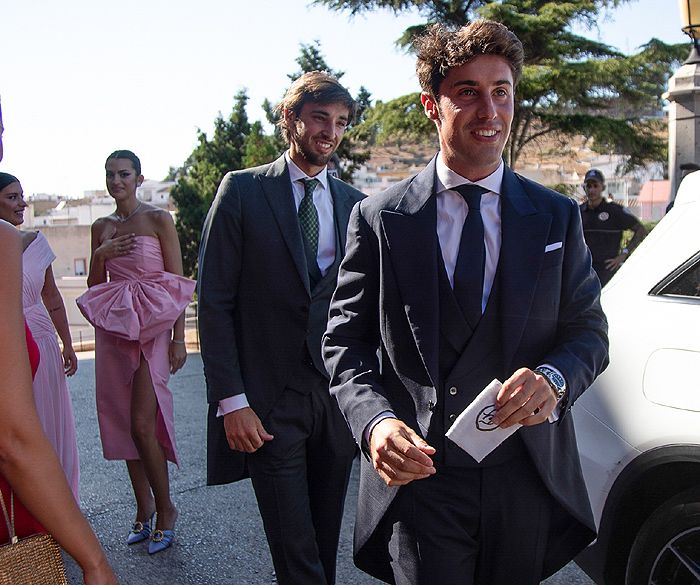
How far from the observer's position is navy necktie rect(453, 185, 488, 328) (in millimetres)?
2113

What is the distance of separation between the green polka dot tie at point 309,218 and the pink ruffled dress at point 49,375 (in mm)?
2245

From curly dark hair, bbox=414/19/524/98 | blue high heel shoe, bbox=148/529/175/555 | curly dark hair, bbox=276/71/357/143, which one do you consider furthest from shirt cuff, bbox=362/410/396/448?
blue high heel shoe, bbox=148/529/175/555

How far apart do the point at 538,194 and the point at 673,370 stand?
0.90 meters

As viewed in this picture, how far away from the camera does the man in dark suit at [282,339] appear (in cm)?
311

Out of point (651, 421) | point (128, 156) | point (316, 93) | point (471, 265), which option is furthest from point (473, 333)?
point (128, 156)

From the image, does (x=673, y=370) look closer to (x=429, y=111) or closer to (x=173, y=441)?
(x=429, y=111)

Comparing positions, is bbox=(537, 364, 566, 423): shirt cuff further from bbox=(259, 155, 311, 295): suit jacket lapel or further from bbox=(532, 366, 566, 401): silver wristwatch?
bbox=(259, 155, 311, 295): suit jacket lapel

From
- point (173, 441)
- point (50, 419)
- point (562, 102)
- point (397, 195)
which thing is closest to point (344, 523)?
point (173, 441)

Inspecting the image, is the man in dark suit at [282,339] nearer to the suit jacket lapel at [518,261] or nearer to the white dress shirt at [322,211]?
the white dress shirt at [322,211]

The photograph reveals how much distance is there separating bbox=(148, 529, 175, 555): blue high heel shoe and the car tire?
2.56 meters

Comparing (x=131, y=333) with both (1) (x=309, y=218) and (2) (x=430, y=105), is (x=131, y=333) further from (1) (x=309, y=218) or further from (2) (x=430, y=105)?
(2) (x=430, y=105)

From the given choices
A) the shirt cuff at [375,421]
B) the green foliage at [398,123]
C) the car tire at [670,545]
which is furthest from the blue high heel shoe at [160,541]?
the green foliage at [398,123]

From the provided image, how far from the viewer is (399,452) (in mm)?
1944

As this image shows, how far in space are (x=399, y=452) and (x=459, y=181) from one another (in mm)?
718
